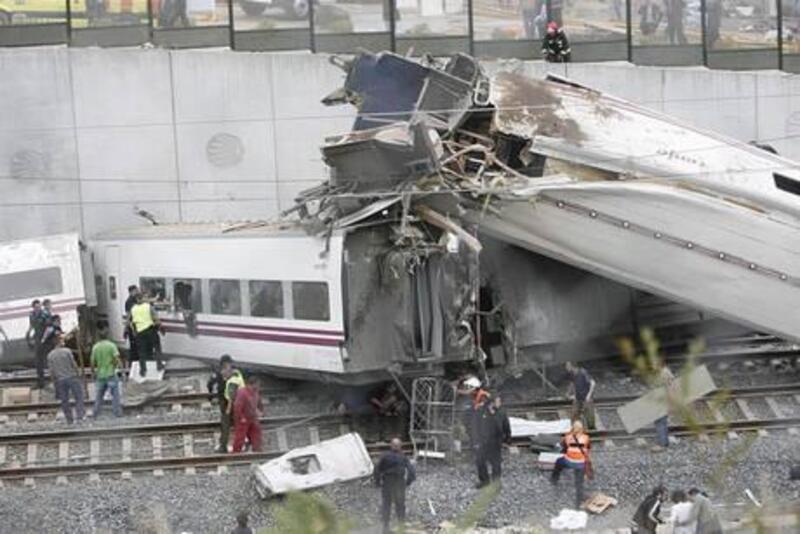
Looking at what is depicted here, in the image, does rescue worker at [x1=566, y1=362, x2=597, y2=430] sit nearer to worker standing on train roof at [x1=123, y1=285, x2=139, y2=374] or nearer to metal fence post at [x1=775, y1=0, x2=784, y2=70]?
worker standing on train roof at [x1=123, y1=285, x2=139, y2=374]

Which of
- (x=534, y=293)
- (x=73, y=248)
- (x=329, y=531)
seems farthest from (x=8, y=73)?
(x=329, y=531)

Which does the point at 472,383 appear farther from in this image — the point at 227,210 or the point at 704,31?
the point at 704,31

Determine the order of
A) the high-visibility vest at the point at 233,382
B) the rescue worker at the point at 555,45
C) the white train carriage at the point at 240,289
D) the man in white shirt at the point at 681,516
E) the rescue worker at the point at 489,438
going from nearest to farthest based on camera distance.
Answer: the man in white shirt at the point at 681,516 → the rescue worker at the point at 489,438 → the high-visibility vest at the point at 233,382 → the white train carriage at the point at 240,289 → the rescue worker at the point at 555,45

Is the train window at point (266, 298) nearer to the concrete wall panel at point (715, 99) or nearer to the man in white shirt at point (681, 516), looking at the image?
the man in white shirt at point (681, 516)

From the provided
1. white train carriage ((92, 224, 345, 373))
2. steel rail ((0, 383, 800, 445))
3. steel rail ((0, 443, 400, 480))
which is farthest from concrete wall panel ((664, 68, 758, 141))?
steel rail ((0, 443, 400, 480))

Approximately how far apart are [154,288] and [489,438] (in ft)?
23.0

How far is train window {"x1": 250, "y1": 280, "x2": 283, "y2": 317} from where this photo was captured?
19.7 meters

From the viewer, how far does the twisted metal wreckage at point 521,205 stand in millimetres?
18547

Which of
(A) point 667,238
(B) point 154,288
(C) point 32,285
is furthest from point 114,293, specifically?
(A) point 667,238

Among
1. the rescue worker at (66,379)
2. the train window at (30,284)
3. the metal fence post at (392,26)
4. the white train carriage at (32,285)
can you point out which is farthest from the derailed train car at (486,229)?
the metal fence post at (392,26)

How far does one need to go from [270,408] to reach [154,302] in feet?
9.39

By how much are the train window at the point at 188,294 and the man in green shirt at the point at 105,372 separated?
5.59ft

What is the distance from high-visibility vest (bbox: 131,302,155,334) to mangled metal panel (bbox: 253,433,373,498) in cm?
448

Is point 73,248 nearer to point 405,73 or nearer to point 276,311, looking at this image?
point 276,311
